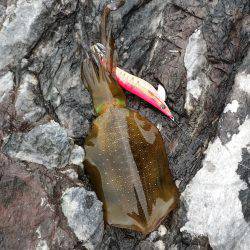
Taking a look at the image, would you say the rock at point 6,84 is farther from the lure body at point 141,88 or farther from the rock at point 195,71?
the rock at point 195,71

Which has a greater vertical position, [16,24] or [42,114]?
[16,24]

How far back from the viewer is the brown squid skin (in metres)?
6.20

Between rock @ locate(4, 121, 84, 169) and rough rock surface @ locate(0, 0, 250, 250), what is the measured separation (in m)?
0.01

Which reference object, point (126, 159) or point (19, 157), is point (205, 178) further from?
point (19, 157)

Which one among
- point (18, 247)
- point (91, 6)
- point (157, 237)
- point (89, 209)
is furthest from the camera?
point (91, 6)

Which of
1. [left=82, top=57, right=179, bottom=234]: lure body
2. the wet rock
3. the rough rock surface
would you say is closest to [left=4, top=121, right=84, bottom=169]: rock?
the rough rock surface

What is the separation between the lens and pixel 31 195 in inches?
223

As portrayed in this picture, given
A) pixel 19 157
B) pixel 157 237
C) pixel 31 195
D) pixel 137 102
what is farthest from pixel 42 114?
pixel 157 237

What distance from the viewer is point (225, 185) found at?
6.27 metres

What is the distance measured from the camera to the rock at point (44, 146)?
19.0 feet

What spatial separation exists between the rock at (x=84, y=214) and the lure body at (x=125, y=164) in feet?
0.82

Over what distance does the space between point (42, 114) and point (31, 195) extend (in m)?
1.02

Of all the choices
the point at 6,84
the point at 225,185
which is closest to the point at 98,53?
the point at 6,84

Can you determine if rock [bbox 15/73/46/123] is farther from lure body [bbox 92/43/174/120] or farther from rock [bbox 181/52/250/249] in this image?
rock [bbox 181/52/250/249]
